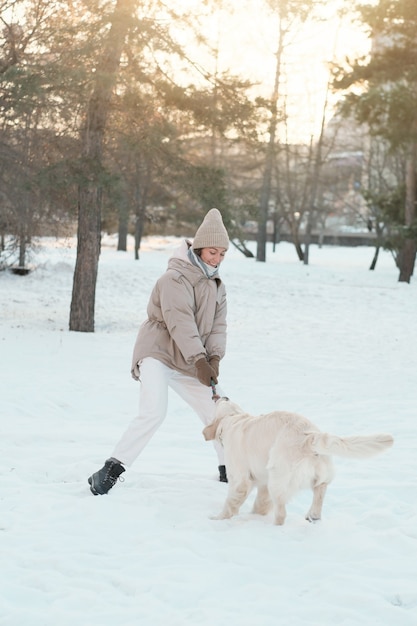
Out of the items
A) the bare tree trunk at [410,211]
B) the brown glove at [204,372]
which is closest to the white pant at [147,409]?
the brown glove at [204,372]

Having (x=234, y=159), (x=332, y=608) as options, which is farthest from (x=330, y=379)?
(x=234, y=159)

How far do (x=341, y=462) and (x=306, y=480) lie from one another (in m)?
2.26

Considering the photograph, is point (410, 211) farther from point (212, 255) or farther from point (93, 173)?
point (212, 255)

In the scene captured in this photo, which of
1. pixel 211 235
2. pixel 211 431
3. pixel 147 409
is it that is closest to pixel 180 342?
pixel 147 409

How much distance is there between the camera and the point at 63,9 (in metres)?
13.9

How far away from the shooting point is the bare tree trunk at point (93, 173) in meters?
13.1

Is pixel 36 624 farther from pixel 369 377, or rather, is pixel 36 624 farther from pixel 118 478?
pixel 369 377

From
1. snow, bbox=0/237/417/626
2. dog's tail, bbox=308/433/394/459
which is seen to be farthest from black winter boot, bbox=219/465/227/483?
dog's tail, bbox=308/433/394/459

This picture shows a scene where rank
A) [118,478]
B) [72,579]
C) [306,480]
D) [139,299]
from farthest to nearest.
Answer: [139,299] < [118,478] < [306,480] < [72,579]

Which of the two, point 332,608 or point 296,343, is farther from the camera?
point 296,343

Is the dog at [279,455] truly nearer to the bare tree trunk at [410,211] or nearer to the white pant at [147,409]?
the white pant at [147,409]

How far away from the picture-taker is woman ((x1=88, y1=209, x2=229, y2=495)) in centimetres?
545

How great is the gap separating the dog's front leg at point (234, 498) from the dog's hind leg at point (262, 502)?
120mm

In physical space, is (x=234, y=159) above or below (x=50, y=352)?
above
